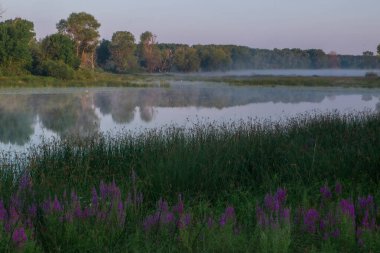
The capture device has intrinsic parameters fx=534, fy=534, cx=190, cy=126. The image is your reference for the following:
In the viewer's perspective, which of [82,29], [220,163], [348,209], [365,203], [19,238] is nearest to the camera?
[19,238]

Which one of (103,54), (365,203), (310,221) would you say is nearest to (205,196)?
(365,203)

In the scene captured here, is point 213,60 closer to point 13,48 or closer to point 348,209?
point 13,48

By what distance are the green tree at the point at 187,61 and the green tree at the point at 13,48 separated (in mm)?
46426

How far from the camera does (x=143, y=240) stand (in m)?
4.32

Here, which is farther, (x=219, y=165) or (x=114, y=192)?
(x=219, y=165)

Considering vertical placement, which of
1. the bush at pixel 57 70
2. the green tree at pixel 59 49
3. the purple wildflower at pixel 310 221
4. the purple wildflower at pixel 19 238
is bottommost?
the bush at pixel 57 70

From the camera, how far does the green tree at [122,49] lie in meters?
92.1

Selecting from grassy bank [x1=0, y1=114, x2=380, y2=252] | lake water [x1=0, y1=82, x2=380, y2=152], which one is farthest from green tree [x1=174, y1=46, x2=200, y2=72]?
grassy bank [x1=0, y1=114, x2=380, y2=252]

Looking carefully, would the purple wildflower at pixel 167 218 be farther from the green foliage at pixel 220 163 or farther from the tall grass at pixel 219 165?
the green foliage at pixel 220 163

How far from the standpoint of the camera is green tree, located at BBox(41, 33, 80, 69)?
55.8 metres

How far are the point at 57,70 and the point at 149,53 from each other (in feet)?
165

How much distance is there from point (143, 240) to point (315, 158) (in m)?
4.46

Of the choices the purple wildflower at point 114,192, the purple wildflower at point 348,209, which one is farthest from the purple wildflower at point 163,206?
the purple wildflower at point 348,209

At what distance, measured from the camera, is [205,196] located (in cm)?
686
